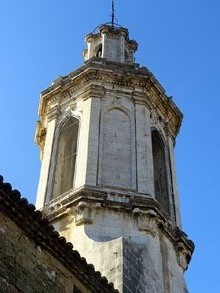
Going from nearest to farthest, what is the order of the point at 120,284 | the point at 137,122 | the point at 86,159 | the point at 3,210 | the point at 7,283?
1. the point at 7,283
2. the point at 3,210
3. the point at 120,284
4. the point at 86,159
5. the point at 137,122

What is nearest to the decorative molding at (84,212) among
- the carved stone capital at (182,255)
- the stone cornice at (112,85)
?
the carved stone capital at (182,255)

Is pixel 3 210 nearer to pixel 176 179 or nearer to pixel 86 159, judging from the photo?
pixel 86 159

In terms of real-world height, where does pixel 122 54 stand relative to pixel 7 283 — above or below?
above

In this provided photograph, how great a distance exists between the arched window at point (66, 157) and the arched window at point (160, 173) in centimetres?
208

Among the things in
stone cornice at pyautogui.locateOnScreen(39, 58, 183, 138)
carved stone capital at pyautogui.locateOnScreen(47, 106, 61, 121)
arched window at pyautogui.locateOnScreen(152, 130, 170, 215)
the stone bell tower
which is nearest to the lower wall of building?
the stone bell tower

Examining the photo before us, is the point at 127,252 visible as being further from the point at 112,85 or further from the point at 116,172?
the point at 112,85

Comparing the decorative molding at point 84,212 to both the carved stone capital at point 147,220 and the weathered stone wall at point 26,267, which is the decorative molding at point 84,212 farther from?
the weathered stone wall at point 26,267

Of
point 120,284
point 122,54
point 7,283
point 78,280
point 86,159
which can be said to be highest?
point 122,54

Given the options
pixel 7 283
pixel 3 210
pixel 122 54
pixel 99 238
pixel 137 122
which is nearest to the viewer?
pixel 7 283

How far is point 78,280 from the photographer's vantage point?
31.4ft

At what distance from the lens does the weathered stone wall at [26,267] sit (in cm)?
814

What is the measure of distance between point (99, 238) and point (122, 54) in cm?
818

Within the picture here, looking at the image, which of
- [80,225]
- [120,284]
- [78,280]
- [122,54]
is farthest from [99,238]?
[122,54]

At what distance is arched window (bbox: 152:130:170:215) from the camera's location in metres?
16.1
